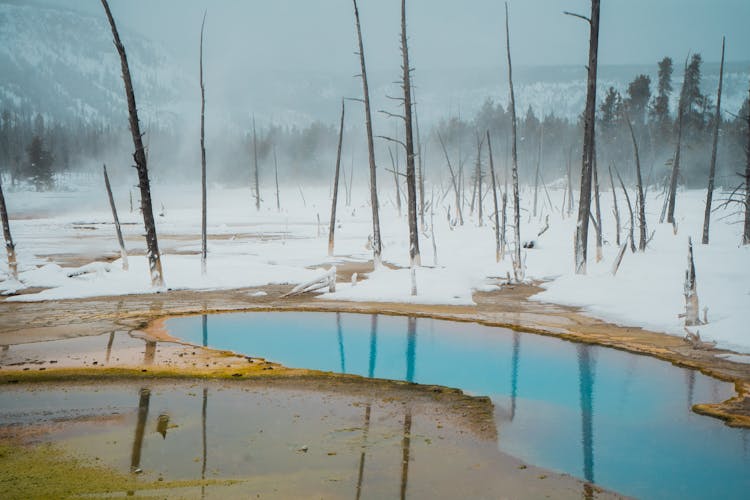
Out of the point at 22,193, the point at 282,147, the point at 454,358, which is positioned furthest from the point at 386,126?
the point at 454,358

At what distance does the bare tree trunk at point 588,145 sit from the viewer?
16938 mm

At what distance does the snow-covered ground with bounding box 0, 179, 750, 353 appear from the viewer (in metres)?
14.4

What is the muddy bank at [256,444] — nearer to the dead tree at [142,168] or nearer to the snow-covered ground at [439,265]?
the snow-covered ground at [439,265]

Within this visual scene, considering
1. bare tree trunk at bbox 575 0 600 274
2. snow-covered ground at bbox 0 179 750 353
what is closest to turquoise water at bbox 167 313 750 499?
snow-covered ground at bbox 0 179 750 353

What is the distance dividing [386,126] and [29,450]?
188m

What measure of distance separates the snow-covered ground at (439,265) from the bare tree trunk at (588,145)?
1.00 meters

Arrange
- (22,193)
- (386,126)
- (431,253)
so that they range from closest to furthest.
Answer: (431,253)
(22,193)
(386,126)

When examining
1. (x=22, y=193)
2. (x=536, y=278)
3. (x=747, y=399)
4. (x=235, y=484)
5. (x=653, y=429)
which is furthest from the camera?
(x=22, y=193)

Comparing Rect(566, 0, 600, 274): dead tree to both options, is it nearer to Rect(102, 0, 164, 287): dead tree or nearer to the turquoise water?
the turquoise water

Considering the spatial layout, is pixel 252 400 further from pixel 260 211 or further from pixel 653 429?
pixel 260 211

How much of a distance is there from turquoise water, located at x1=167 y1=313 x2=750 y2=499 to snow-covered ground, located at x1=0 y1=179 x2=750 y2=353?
8.02 ft

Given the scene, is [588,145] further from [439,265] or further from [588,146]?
[439,265]

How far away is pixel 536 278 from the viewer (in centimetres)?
1995

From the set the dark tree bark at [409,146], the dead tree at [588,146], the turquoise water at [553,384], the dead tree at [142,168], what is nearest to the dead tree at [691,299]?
the turquoise water at [553,384]
